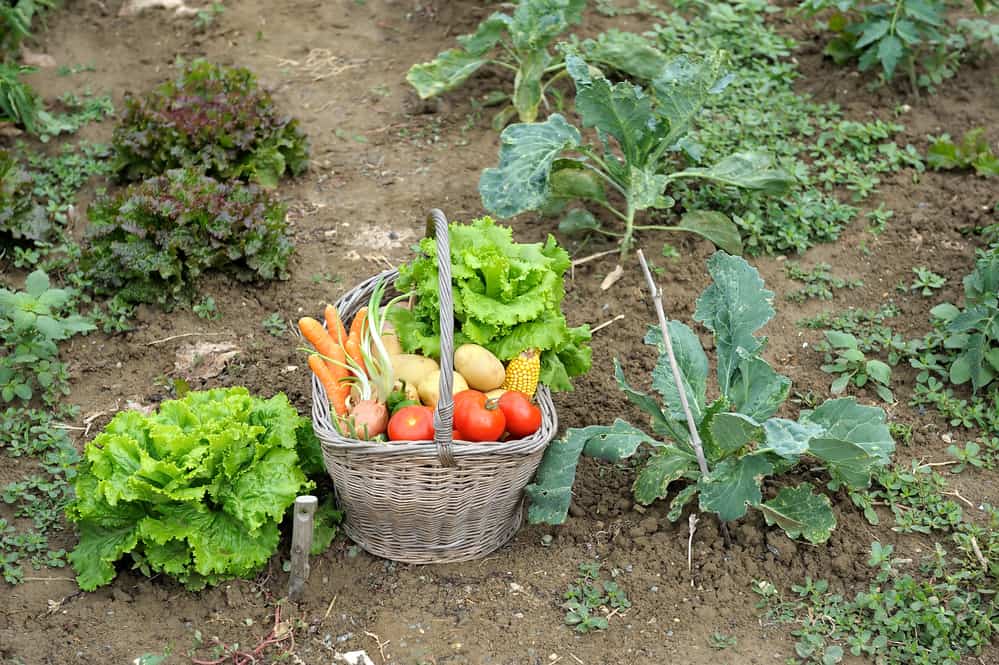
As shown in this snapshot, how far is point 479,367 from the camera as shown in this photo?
3.85 metres

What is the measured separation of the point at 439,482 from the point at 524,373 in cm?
56

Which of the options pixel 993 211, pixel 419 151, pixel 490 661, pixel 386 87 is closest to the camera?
pixel 490 661

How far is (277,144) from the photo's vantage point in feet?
18.5

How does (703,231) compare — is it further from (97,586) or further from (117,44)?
(117,44)

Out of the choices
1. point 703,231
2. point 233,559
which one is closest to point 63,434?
point 233,559

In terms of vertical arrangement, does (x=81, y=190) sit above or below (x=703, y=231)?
below

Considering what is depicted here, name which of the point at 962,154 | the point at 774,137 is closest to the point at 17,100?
the point at 774,137

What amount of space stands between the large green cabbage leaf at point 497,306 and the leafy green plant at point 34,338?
1.38m

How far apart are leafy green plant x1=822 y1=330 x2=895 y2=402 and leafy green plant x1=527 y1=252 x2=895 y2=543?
0.51 m

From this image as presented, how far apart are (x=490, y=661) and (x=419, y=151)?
3171 mm

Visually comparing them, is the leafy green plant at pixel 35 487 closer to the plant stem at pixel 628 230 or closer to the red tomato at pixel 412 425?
the red tomato at pixel 412 425

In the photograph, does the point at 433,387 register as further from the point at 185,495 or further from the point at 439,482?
the point at 185,495

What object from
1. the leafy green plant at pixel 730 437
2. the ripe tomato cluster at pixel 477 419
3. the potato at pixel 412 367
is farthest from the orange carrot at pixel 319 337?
the leafy green plant at pixel 730 437

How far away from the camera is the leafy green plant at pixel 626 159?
479cm
